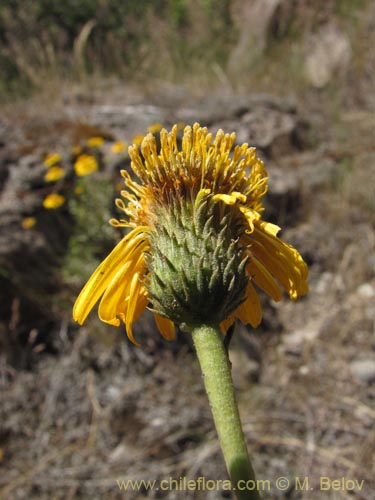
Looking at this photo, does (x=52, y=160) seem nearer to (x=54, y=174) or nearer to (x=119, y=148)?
(x=54, y=174)

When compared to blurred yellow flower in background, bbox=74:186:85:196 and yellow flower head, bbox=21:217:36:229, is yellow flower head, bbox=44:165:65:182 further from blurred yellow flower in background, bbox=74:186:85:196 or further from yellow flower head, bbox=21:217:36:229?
yellow flower head, bbox=21:217:36:229

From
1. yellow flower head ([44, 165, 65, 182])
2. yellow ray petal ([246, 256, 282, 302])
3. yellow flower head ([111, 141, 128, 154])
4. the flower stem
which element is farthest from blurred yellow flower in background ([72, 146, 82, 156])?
the flower stem

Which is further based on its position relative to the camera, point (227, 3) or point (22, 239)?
point (227, 3)

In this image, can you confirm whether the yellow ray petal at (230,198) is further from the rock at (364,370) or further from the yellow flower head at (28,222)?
the yellow flower head at (28,222)

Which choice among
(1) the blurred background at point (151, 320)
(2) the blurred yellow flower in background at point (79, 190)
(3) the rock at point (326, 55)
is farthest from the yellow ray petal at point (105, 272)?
(3) the rock at point (326, 55)

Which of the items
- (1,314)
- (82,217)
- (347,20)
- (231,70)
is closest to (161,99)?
(231,70)

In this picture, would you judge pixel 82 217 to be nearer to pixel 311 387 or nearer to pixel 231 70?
pixel 311 387
